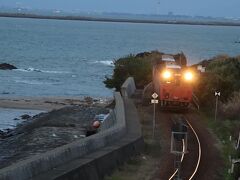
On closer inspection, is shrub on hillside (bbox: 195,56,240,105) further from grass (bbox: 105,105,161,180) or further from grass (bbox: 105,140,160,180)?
grass (bbox: 105,140,160,180)

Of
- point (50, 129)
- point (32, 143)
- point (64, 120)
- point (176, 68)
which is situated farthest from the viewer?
point (64, 120)

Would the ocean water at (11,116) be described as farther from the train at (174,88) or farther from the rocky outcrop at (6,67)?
the rocky outcrop at (6,67)

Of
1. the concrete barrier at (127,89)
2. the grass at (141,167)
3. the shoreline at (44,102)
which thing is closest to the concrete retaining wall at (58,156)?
the grass at (141,167)

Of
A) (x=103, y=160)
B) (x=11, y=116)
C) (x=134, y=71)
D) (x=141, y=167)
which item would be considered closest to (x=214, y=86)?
(x=134, y=71)

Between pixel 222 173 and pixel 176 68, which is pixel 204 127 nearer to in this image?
pixel 176 68

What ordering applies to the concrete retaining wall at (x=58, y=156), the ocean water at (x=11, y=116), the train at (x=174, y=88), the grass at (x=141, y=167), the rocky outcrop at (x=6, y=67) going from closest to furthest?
the concrete retaining wall at (x=58, y=156) < the grass at (x=141, y=167) < the train at (x=174, y=88) < the ocean water at (x=11, y=116) < the rocky outcrop at (x=6, y=67)

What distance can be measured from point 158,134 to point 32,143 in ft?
27.1

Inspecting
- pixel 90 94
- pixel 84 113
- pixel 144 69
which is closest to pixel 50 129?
pixel 84 113

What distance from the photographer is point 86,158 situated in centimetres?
1997

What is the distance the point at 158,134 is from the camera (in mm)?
28453

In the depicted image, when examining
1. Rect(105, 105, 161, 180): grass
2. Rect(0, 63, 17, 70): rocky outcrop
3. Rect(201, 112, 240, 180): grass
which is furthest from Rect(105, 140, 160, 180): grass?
Rect(0, 63, 17, 70): rocky outcrop

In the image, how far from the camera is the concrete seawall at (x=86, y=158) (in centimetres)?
1724

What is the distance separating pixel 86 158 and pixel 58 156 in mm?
1331

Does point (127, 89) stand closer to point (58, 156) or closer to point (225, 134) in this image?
point (225, 134)
